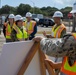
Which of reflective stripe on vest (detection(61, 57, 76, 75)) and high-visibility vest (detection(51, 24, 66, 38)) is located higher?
reflective stripe on vest (detection(61, 57, 76, 75))

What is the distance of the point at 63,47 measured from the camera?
3527mm

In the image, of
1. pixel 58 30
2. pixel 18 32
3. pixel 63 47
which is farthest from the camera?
pixel 18 32

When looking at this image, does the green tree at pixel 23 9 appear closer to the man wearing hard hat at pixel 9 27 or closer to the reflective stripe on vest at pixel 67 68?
the man wearing hard hat at pixel 9 27

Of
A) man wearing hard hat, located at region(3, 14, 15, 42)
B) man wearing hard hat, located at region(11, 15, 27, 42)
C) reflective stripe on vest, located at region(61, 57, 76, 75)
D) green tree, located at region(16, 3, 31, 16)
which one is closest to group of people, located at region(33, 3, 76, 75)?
reflective stripe on vest, located at region(61, 57, 76, 75)

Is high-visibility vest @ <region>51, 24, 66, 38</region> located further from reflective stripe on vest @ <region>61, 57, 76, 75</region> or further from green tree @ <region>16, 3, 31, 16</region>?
green tree @ <region>16, 3, 31, 16</region>

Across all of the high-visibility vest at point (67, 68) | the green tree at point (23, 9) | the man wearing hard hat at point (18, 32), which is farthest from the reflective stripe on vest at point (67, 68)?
the green tree at point (23, 9)

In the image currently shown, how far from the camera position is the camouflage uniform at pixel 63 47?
3.50 metres

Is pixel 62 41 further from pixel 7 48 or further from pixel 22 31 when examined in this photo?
pixel 22 31

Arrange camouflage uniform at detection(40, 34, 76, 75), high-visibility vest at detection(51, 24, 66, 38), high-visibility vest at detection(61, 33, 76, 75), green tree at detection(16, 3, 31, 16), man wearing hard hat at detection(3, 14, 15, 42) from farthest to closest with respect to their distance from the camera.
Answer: green tree at detection(16, 3, 31, 16)
man wearing hard hat at detection(3, 14, 15, 42)
high-visibility vest at detection(51, 24, 66, 38)
high-visibility vest at detection(61, 33, 76, 75)
camouflage uniform at detection(40, 34, 76, 75)

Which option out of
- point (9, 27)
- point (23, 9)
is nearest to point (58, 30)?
point (9, 27)

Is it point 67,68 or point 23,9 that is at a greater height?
point 67,68

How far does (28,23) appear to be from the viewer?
38.3 ft

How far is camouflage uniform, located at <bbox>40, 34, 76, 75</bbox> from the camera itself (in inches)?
138

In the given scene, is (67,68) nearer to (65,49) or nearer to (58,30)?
(65,49)
